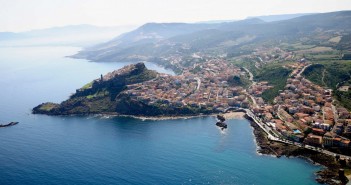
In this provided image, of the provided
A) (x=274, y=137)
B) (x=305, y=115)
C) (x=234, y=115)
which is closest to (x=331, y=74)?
(x=305, y=115)

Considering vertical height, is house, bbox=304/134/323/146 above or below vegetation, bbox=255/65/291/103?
below

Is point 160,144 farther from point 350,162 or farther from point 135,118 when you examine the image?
point 350,162

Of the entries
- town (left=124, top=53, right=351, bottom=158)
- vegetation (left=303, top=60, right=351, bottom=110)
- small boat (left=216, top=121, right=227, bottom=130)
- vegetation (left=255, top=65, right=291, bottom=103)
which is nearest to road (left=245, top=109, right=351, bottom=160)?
town (left=124, top=53, right=351, bottom=158)

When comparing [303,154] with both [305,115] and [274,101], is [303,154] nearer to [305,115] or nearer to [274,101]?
[305,115]

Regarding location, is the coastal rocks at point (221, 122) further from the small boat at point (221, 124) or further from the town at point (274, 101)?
the town at point (274, 101)

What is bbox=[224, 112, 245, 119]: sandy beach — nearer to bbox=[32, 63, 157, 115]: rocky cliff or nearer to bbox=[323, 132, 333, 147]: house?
bbox=[323, 132, 333, 147]: house

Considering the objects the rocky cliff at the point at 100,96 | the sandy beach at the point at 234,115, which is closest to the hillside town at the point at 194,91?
the sandy beach at the point at 234,115
